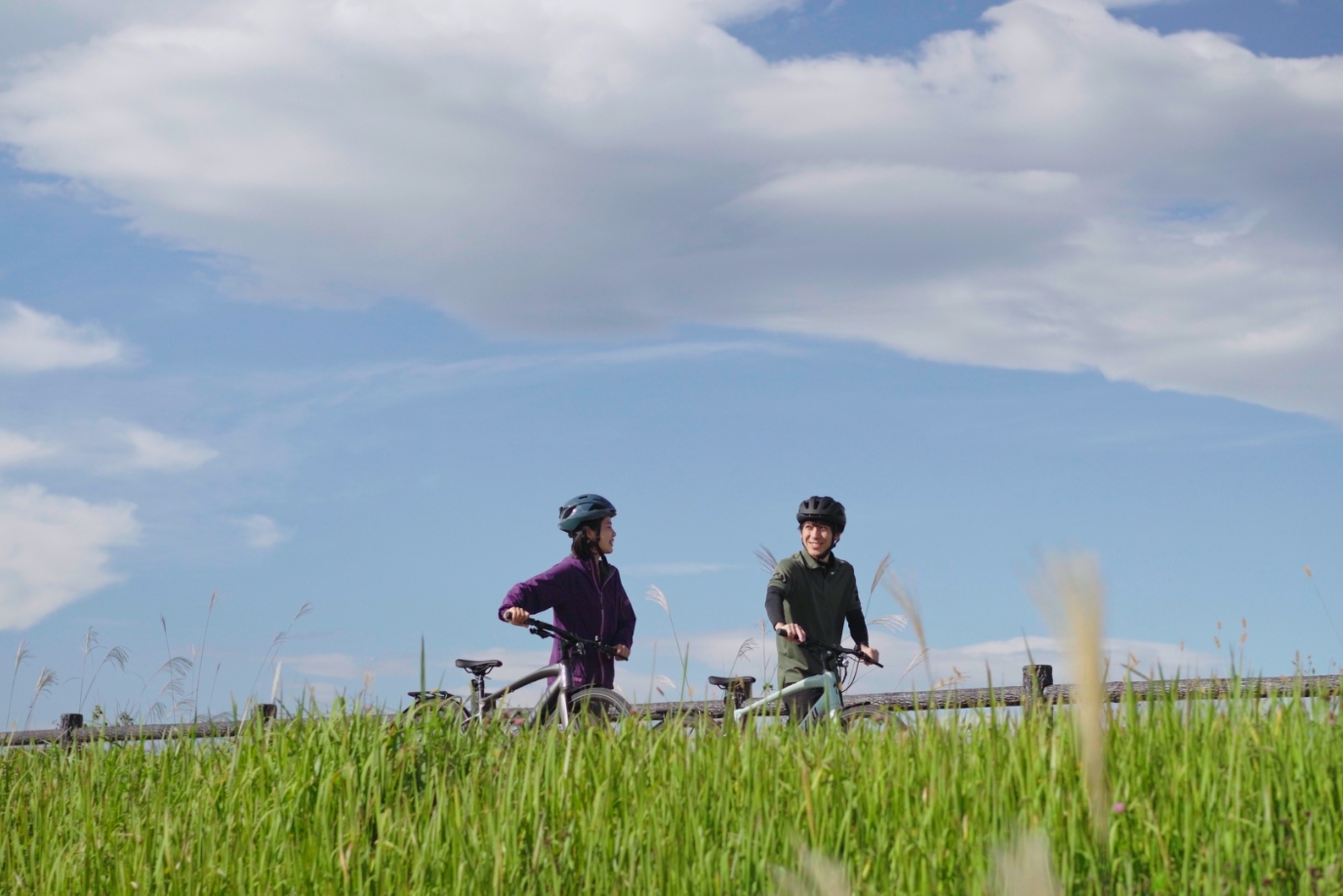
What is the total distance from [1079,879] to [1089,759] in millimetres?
1860

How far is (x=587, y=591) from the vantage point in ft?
29.7

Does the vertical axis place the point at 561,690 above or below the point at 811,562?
below

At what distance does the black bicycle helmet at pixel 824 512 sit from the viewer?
9109 mm

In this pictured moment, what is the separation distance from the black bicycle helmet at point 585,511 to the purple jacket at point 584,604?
0.28m

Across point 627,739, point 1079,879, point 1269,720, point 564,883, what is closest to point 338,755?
point 627,739

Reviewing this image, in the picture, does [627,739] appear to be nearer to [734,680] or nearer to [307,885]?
[307,885]

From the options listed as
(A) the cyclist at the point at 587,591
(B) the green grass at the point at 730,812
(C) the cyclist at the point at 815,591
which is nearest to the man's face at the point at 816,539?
(C) the cyclist at the point at 815,591

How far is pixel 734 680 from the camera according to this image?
6.95m

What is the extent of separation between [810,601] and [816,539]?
0.49 m

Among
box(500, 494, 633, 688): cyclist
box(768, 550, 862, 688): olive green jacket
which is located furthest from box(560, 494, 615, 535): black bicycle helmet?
box(768, 550, 862, 688): olive green jacket

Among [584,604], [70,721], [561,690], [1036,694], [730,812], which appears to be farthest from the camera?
[70,721]

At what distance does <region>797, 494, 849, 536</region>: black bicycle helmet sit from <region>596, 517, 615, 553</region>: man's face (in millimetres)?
1503

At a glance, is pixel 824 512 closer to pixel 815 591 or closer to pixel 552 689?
pixel 815 591

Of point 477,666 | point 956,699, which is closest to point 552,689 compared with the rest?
point 477,666
